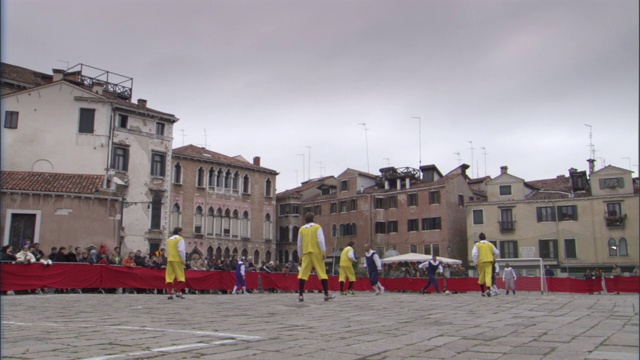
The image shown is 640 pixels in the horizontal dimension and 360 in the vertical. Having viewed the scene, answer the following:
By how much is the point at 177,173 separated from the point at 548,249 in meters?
38.7

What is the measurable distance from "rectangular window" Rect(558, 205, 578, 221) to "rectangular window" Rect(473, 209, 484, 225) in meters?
7.96

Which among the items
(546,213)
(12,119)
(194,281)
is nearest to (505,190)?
(546,213)

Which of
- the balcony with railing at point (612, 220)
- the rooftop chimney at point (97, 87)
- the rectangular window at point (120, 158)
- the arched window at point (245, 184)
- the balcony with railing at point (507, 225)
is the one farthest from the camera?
the arched window at point (245, 184)

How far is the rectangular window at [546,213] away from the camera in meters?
58.8

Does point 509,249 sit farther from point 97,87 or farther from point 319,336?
point 319,336

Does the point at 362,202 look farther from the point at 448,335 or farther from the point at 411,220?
the point at 448,335

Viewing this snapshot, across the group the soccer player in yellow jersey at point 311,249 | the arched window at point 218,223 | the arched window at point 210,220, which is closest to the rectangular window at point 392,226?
the arched window at point 218,223

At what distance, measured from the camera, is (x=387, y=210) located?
69.2 meters

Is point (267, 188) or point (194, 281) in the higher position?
point (267, 188)

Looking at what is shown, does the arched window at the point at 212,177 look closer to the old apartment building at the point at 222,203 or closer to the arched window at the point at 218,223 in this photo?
the old apartment building at the point at 222,203

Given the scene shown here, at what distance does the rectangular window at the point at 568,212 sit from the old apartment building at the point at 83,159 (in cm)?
3856

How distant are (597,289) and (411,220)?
3224 cm

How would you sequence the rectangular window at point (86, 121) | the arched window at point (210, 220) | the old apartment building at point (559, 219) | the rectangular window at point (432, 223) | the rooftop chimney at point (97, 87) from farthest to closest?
1. the rectangular window at point (432, 223)
2. the arched window at point (210, 220)
3. the old apartment building at point (559, 219)
4. the rooftop chimney at point (97, 87)
5. the rectangular window at point (86, 121)

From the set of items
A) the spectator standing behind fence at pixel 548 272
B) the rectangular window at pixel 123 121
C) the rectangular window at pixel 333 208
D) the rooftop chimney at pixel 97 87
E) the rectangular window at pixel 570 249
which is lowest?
the spectator standing behind fence at pixel 548 272
